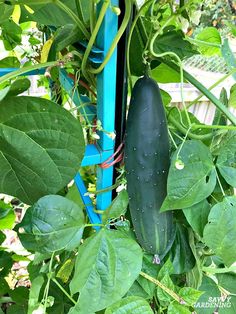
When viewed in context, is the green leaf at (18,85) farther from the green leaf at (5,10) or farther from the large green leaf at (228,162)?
the large green leaf at (228,162)

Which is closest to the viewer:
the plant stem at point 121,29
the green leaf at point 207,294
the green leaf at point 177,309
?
the plant stem at point 121,29

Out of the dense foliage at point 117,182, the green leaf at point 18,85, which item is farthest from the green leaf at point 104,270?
the green leaf at point 18,85

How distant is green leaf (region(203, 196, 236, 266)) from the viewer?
508mm

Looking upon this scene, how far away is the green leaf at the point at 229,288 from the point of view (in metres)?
0.72

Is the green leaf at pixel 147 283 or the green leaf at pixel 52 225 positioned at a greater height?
the green leaf at pixel 52 225

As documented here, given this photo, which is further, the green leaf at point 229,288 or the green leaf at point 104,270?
the green leaf at point 229,288

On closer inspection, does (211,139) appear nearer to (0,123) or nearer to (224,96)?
(224,96)

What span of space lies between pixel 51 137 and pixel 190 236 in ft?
0.88

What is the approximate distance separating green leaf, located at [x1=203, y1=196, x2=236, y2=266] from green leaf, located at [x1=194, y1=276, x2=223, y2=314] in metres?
0.21

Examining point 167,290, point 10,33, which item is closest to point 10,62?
point 10,33

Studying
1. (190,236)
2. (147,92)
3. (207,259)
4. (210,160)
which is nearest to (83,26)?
(147,92)

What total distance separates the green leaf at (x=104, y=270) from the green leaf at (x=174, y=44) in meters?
0.26

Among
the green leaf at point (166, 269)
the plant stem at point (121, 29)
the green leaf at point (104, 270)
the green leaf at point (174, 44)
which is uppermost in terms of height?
the plant stem at point (121, 29)

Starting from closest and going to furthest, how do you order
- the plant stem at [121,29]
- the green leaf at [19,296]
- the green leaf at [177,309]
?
the plant stem at [121,29]
the green leaf at [177,309]
the green leaf at [19,296]
